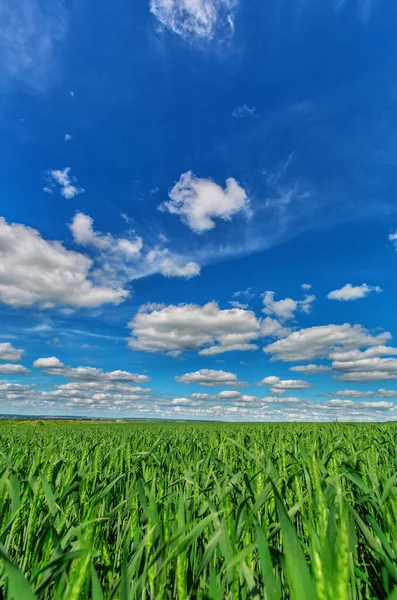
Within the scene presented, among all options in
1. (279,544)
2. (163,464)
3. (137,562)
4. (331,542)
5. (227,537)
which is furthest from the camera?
(163,464)

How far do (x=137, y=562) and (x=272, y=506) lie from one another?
4.28ft

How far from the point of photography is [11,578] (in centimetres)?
93

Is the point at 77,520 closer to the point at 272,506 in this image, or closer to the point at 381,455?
the point at 272,506

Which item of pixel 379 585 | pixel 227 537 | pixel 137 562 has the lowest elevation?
pixel 379 585

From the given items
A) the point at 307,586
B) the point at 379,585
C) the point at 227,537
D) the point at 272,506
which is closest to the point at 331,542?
the point at 307,586

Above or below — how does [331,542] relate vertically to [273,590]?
above

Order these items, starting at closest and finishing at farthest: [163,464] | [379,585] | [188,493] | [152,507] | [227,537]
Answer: [227,537] → [152,507] → [379,585] → [188,493] → [163,464]

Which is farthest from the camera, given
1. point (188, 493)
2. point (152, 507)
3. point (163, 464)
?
point (163, 464)

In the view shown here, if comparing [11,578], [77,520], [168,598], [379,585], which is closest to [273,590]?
[11,578]

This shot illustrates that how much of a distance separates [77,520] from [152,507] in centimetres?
149

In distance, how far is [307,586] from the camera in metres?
0.92

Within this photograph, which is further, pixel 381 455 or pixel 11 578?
pixel 381 455

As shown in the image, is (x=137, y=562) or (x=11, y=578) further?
(x=137, y=562)

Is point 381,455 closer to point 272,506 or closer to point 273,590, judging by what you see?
point 272,506
